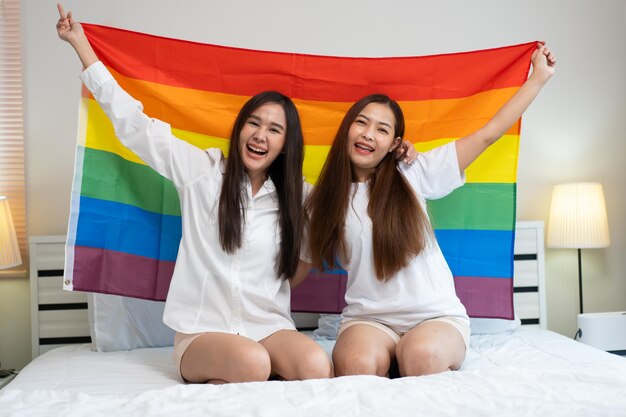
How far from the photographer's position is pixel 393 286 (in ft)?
7.19

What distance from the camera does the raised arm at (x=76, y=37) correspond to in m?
2.18

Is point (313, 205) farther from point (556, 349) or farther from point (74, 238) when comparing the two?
point (556, 349)

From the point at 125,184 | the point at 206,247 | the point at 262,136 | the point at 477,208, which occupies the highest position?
the point at 262,136

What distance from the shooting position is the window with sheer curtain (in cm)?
295

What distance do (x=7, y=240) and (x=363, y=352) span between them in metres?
1.65

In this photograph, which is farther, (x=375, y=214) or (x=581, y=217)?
(x=581, y=217)

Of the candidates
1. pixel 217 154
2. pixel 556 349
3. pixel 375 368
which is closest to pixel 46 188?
pixel 217 154

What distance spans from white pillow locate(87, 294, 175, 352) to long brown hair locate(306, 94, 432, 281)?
0.81 meters

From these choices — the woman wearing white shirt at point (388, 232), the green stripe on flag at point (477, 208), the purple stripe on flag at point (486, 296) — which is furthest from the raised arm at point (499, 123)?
the purple stripe on flag at point (486, 296)

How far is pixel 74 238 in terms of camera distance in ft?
7.73

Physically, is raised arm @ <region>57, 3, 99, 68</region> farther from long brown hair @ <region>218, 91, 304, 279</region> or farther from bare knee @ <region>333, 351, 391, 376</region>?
bare knee @ <region>333, 351, 391, 376</region>

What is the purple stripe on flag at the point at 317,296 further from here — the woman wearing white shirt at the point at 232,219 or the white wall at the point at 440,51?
the white wall at the point at 440,51

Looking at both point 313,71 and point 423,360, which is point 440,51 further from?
point 423,360

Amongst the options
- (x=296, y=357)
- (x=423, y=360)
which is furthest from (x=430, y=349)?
(x=296, y=357)
